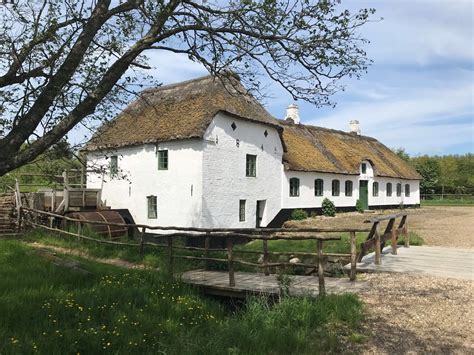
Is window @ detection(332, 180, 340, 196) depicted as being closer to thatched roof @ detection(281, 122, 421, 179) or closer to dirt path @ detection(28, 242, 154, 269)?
thatched roof @ detection(281, 122, 421, 179)

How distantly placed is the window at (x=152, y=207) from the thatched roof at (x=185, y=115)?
2.48 m

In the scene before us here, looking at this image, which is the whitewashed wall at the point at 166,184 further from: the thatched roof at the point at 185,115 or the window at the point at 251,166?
the window at the point at 251,166

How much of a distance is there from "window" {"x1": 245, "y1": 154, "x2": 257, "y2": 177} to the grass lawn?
12.4m

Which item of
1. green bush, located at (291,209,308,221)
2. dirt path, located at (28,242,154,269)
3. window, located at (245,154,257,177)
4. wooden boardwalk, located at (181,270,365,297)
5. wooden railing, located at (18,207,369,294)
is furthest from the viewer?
green bush, located at (291,209,308,221)

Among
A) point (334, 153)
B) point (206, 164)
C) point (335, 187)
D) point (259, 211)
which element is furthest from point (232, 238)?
point (334, 153)

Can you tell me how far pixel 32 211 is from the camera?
16734mm

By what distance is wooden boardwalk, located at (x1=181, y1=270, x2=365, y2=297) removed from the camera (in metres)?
7.61

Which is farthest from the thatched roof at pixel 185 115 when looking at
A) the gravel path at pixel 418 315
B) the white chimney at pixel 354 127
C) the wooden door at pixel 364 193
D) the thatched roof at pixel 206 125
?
the white chimney at pixel 354 127

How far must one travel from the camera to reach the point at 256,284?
332 inches

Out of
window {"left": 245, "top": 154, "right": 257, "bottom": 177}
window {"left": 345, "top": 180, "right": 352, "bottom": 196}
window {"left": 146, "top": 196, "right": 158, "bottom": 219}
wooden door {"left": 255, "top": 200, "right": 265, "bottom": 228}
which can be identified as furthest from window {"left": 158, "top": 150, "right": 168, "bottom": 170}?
window {"left": 345, "top": 180, "right": 352, "bottom": 196}

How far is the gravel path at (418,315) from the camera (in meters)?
5.44

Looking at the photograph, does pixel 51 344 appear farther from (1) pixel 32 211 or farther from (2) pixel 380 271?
(1) pixel 32 211

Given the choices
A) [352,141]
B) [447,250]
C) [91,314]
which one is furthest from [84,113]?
[352,141]

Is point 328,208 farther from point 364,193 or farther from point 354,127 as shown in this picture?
point 354,127
